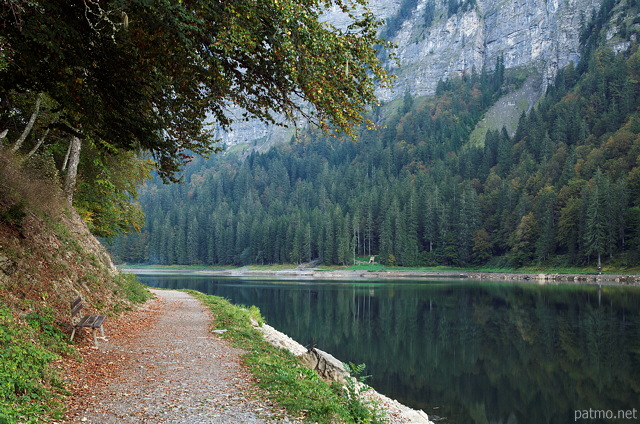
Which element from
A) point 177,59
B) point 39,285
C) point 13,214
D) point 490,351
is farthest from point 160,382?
point 490,351

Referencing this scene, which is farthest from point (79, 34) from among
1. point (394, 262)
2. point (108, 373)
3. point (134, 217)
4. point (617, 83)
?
point (617, 83)

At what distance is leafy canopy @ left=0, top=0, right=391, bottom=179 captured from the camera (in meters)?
7.68

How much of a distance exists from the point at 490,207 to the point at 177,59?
112070 mm

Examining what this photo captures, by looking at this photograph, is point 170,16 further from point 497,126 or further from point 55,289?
point 497,126

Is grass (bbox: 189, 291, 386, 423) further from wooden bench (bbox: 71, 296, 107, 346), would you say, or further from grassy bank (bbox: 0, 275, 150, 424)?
wooden bench (bbox: 71, 296, 107, 346)

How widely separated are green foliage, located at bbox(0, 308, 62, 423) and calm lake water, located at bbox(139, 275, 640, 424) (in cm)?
1072

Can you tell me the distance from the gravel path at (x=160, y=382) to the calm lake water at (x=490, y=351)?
747 cm

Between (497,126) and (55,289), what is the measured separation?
20561 centimetres

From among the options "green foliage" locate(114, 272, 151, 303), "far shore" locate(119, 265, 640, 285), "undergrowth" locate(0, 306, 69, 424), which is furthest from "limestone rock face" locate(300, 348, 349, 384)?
"far shore" locate(119, 265, 640, 285)

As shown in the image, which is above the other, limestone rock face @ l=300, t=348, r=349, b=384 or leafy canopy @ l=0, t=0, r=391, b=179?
leafy canopy @ l=0, t=0, r=391, b=179

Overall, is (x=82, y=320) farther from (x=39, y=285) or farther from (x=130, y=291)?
(x=130, y=291)

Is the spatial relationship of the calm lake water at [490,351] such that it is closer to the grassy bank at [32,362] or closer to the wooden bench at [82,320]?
the wooden bench at [82,320]

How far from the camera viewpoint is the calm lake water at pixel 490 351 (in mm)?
15055

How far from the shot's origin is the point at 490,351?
21.7 meters
